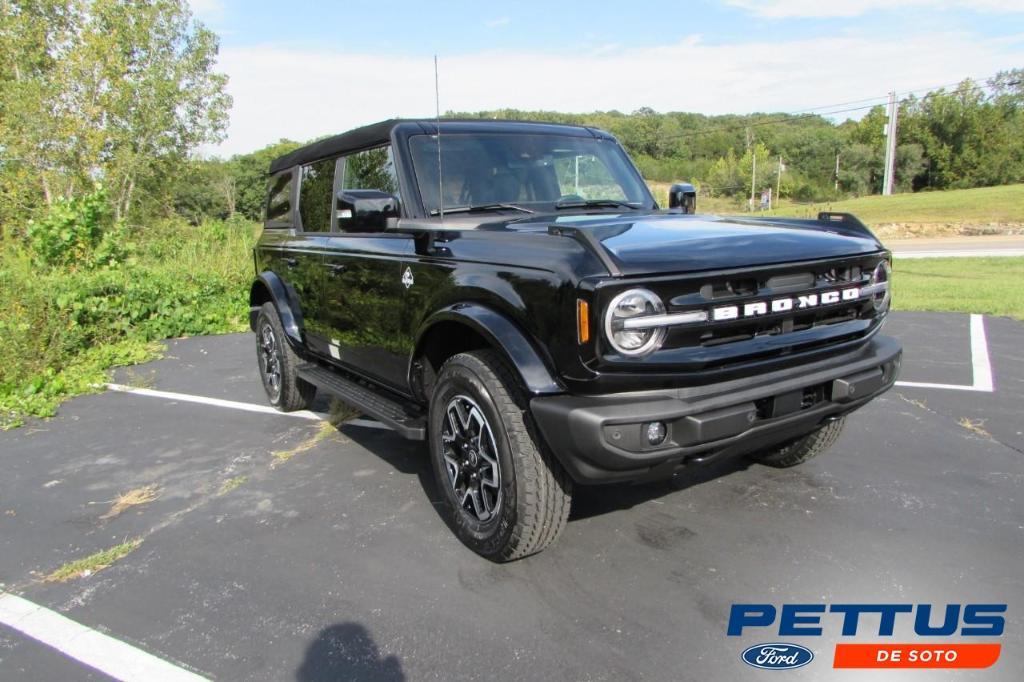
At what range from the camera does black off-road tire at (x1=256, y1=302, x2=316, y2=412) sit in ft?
17.6

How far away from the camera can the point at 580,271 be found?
99.4 inches

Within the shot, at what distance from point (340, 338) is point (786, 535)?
110 inches

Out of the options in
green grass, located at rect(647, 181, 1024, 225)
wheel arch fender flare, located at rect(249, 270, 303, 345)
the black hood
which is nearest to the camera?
the black hood

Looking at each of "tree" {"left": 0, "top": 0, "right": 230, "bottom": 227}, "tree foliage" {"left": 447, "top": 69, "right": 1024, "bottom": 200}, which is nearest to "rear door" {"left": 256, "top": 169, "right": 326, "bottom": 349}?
"tree" {"left": 0, "top": 0, "right": 230, "bottom": 227}

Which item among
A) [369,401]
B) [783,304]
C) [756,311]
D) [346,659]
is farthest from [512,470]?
[369,401]

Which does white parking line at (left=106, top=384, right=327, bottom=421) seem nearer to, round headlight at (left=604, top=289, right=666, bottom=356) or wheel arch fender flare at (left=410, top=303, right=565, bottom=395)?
wheel arch fender flare at (left=410, top=303, right=565, bottom=395)

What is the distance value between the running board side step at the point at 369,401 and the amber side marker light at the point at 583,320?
120cm

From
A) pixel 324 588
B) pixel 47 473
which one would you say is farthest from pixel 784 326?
pixel 47 473

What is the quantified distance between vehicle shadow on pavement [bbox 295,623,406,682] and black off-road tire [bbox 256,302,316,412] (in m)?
2.81

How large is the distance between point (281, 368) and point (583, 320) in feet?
11.8

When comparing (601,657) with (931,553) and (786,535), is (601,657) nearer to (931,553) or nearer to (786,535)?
(786,535)

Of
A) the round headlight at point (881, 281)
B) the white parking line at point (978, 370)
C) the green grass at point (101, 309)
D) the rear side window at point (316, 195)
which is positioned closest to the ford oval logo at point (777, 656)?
the round headlight at point (881, 281)

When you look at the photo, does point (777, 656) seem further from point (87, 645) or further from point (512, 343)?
point (87, 645)

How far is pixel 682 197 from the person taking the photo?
183 inches
